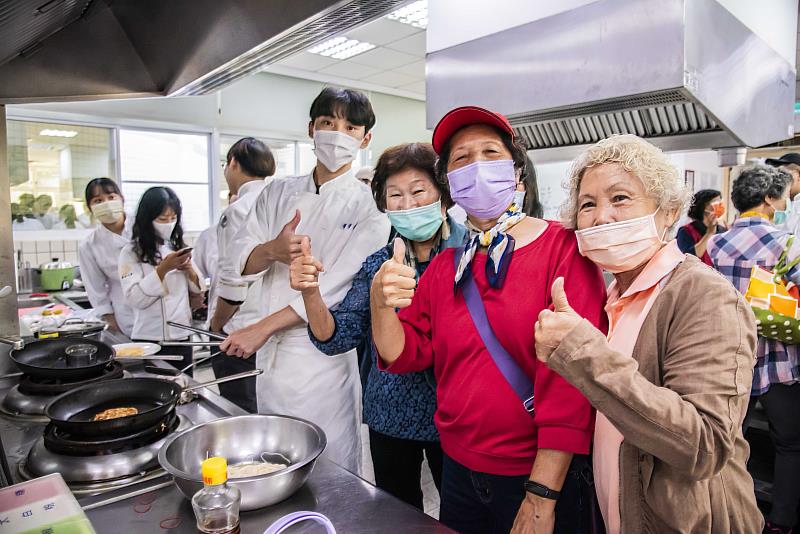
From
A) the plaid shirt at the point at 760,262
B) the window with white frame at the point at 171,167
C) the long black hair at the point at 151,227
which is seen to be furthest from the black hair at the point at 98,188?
the plaid shirt at the point at 760,262

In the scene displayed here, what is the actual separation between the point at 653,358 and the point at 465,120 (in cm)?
67

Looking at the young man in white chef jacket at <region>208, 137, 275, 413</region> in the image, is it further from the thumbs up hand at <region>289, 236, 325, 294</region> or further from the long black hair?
the thumbs up hand at <region>289, 236, 325, 294</region>

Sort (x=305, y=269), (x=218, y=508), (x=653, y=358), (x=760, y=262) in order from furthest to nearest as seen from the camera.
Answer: (x=760, y=262)
(x=305, y=269)
(x=653, y=358)
(x=218, y=508)

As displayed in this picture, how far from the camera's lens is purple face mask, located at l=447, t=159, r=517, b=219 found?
47.8 inches

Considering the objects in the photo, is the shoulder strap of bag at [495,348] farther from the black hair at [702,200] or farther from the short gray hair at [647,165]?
the black hair at [702,200]

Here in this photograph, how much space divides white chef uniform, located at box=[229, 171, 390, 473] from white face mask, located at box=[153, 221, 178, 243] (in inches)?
46.2

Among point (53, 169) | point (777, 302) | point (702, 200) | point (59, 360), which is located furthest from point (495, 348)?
point (53, 169)

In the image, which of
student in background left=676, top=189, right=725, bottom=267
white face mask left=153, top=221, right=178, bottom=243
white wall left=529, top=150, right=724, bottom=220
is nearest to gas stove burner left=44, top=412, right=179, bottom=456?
white face mask left=153, top=221, right=178, bottom=243

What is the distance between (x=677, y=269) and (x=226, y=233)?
2.08 meters

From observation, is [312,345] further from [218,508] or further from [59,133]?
[59,133]

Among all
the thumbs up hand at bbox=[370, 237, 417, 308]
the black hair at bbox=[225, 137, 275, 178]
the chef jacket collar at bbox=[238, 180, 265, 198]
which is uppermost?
the black hair at bbox=[225, 137, 275, 178]

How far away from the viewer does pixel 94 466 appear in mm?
1100

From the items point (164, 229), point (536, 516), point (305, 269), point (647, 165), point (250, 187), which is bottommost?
point (536, 516)

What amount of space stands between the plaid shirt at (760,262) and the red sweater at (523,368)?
5.18ft
